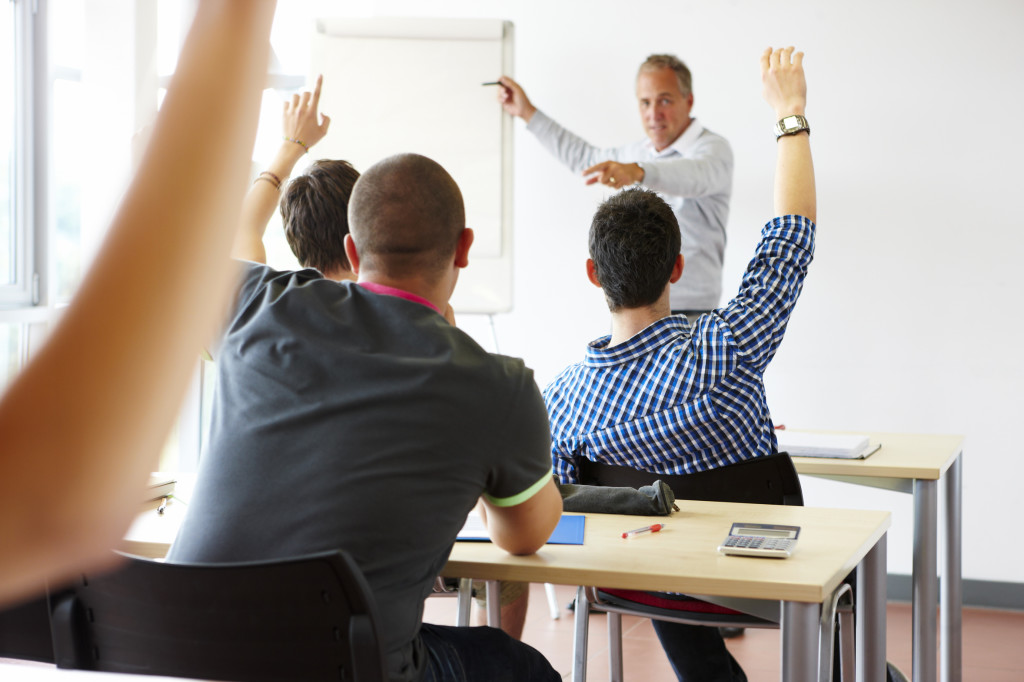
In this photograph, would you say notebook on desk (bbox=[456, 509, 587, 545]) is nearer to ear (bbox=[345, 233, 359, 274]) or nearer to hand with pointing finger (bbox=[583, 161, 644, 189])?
ear (bbox=[345, 233, 359, 274])

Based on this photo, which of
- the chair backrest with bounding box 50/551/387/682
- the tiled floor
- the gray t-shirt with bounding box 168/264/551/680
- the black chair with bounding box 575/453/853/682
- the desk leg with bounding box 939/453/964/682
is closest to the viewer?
the chair backrest with bounding box 50/551/387/682

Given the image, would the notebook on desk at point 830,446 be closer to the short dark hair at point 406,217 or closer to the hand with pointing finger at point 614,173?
the short dark hair at point 406,217

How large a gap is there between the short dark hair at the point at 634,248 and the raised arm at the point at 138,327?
184 centimetres

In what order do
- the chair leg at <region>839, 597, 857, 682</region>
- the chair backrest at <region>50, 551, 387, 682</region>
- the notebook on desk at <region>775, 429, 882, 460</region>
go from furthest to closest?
the notebook on desk at <region>775, 429, 882, 460</region>
the chair leg at <region>839, 597, 857, 682</region>
the chair backrest at <region>50, 551, 387, 682</region>

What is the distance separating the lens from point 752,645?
10.6ft

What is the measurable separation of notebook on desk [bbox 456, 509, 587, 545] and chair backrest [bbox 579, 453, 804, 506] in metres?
0.35

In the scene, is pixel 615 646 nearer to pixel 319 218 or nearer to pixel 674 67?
pixel 319 218

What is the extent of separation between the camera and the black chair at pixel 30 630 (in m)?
1.31

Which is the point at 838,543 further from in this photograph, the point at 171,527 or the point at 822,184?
the point at 822,184

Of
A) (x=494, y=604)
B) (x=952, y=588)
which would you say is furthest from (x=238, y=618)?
(x=952, y=588)

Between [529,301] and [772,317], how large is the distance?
7.56 feet

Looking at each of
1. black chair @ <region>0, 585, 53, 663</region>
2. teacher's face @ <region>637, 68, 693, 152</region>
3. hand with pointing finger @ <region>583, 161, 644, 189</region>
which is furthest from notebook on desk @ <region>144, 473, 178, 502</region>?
teacher's face @ <region>637, 68, 693, 152</region>

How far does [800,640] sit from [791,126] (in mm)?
1340

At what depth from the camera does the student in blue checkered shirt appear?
1896 millimetres
